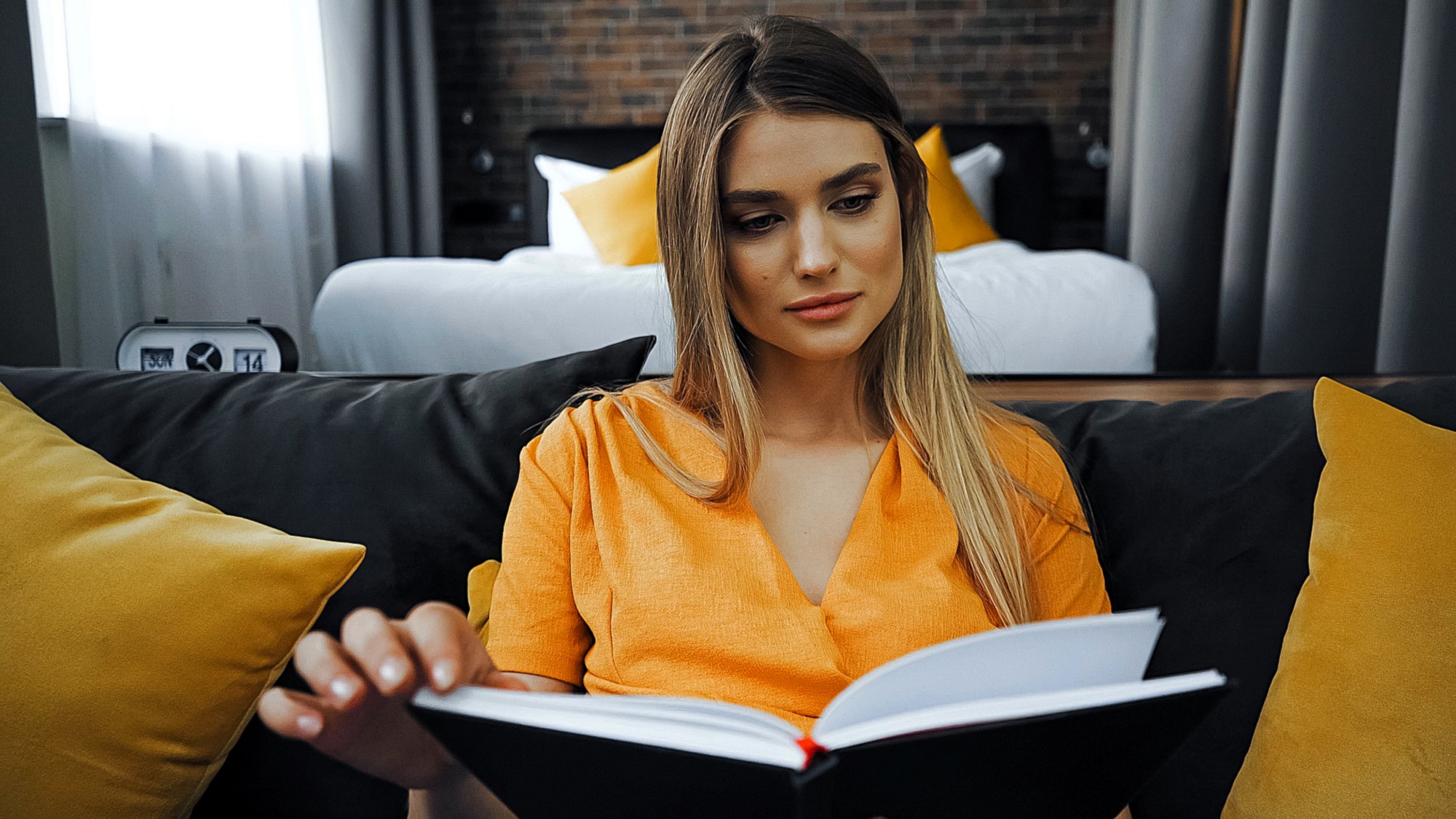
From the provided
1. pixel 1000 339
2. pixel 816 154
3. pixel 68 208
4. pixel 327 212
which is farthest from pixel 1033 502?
pixel 327 212

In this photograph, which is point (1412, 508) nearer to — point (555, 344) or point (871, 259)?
point (871, 259)

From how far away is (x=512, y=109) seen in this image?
452 cm

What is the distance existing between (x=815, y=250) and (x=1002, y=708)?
0.53 meters

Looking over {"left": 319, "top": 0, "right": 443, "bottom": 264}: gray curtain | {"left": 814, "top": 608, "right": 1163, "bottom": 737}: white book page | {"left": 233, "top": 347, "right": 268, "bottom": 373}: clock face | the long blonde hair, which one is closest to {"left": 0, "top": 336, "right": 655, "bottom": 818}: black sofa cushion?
the long blonde hair

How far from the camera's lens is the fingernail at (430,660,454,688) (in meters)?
0.52

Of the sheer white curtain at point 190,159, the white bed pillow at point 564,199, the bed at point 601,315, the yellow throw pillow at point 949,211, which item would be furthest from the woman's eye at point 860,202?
the white bed pillow at point 564,199

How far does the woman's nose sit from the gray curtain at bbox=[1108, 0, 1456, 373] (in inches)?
47.6

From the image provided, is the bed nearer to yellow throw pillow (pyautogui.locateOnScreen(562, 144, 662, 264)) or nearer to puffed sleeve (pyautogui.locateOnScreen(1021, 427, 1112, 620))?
yellow throw pillow (pyautogui.locateOnScreen(562, 144, 662, 264))

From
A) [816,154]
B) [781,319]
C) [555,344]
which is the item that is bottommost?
[555,344]

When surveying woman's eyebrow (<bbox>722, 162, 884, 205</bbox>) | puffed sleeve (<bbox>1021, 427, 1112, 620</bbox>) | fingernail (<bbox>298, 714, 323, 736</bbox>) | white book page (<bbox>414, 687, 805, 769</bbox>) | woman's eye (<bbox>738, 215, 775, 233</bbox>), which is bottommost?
puffed sleeve (<bbox>1021, 427, 1112, 620</bbox>)

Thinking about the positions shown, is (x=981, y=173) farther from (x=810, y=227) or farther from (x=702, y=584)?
(x=702, y=584)

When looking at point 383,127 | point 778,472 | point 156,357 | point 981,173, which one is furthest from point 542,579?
point 383,127

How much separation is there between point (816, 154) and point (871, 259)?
0.36 ft

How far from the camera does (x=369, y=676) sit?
541mm
